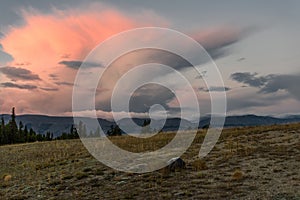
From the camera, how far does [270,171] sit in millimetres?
18812

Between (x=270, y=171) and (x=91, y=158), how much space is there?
47.9ft

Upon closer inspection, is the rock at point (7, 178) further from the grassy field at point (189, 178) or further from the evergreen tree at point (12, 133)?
the evergreen tree at point (12, 133)

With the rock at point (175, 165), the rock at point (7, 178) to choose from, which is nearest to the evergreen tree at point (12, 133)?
the rock at point (7, 178)

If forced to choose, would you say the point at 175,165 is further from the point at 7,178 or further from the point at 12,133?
the point at 12,133

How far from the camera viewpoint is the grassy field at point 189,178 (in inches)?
634

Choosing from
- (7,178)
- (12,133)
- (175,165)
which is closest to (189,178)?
(175,165)

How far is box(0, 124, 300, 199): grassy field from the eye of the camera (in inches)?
634

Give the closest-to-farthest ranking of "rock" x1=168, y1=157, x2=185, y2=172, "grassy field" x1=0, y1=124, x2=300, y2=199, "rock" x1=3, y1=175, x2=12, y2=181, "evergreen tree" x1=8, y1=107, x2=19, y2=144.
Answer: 1. "grassy field" x1=0, y1=124, x2=300, y2=199
2. "rock" x1=168, y1=157, x2=185, y2=172
3. "rock" x1=3, y1=175, x2=12, y2=181
4. "evergreen tree" x1=8, y1=107, x2=19, y2=144

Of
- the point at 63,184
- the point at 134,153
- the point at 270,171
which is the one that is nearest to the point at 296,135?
the point at 270,171

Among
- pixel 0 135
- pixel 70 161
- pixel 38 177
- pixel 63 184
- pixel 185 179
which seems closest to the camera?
pixel 185 179

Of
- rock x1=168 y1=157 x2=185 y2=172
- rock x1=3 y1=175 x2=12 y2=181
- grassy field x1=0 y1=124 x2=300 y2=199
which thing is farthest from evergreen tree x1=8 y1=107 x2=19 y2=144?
rock x1=168 y1=157 x2=185 y2=172

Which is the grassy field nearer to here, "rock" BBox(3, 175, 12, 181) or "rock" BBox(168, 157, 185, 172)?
"rock" BBox(3, 175, 12, 181)

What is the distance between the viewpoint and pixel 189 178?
18.8 metres

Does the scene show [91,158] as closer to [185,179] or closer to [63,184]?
[63,184]
